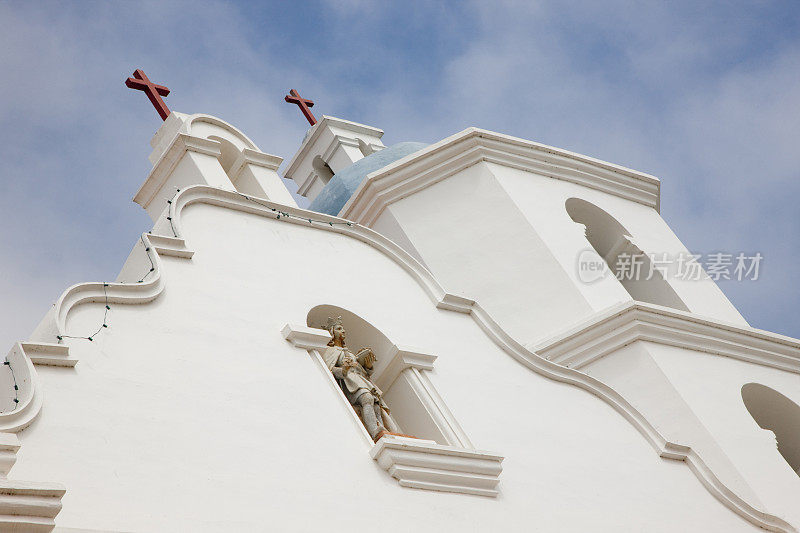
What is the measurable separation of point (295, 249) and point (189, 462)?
3.11m

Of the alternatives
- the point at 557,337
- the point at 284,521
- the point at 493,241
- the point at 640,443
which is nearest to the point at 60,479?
the point at 284,521

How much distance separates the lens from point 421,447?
798 cm

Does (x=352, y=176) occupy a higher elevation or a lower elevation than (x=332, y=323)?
higher

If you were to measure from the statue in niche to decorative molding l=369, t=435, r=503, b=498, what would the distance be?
0.54m

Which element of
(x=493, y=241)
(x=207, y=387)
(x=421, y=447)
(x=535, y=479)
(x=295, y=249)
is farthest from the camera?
(x=493, y=241)

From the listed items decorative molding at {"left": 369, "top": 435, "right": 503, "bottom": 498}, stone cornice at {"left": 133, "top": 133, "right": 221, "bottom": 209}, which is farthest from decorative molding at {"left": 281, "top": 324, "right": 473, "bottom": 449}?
stone cornice at {"left": 133, "top": 133, "right": 221, "bottom": 209}

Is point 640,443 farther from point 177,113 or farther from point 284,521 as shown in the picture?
point 177,113

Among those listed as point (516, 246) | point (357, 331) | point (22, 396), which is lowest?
point (22, 396)

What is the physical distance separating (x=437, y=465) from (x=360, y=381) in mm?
1191

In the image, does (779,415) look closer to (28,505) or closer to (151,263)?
(151,263)

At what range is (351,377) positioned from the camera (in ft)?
29.2

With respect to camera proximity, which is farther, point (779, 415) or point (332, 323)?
point (779, 415)

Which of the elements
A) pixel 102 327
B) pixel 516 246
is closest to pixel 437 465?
pixel 102 327

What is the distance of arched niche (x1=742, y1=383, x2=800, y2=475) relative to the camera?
1286cm
